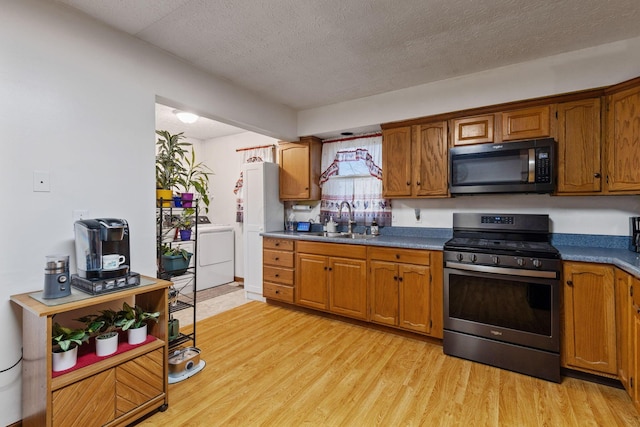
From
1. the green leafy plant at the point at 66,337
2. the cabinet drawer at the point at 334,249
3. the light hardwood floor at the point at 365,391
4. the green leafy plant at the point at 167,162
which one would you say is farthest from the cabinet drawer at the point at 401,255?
the green leafy plant at the point at 66,337

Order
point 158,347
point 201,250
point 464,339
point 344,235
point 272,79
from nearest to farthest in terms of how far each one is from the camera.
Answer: point 158,347 < point 464,339 < point 272,79 < point 344,235 < point 201,250

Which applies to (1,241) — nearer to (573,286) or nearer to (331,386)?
(331,386)

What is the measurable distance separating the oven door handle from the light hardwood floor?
766 millimetres

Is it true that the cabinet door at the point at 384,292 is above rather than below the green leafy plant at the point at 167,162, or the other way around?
below

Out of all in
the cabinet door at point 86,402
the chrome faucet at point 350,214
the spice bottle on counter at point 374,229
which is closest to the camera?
the cabinet door at point 86,402

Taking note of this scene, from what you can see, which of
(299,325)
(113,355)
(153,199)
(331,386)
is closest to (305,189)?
(299,325)

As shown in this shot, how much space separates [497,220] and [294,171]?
2.46 m

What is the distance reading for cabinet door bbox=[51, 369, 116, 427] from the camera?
4.82ft

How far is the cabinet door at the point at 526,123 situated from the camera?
253 centimetres

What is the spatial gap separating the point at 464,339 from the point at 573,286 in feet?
2.91

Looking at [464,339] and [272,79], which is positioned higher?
[272,79]

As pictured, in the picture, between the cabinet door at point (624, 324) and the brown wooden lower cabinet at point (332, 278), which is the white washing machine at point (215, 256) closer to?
the brown wooden lower cabinet at point (332, 278)

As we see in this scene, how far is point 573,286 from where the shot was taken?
216cm

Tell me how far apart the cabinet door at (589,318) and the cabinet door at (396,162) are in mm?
1539
